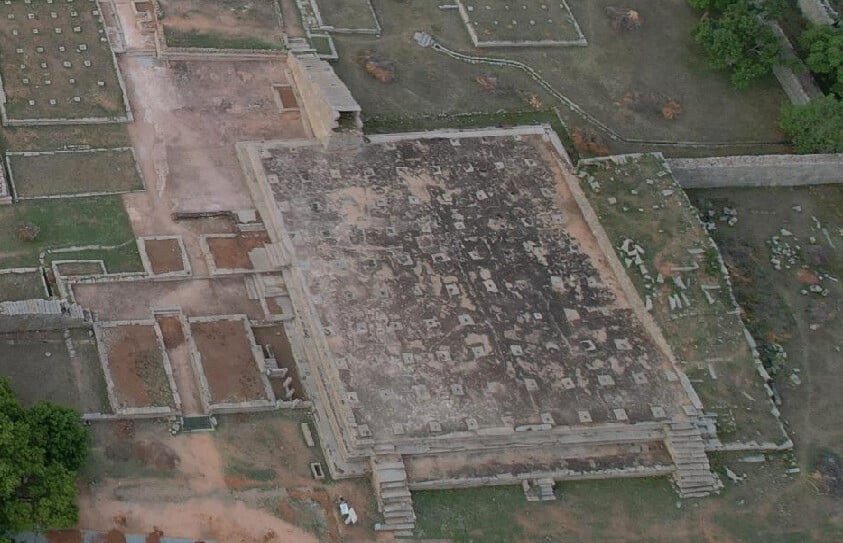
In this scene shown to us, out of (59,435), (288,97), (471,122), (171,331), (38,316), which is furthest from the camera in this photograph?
(471,122)

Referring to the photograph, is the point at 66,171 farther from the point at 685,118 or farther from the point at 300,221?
the point at 685,118

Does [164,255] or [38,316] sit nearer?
[38,316]

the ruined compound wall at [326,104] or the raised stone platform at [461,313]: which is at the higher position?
the ruined compound wall at [326,104]

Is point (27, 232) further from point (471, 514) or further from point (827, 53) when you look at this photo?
point (827, 53)

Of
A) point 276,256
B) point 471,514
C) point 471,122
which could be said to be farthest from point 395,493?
point 471,122

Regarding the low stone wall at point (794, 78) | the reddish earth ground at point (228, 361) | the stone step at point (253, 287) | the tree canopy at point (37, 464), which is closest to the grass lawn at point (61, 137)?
the stone step at point (253, 287)

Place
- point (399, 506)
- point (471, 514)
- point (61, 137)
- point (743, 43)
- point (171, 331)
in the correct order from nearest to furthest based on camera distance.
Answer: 1. point (399, 506)
2. point (471, 514)
3. point (171, 331)
4. point (61, 137)
5. point (743, 43)

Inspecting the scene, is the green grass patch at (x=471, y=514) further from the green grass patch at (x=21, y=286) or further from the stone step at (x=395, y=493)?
the green grass patch at (x=21, y=286)
